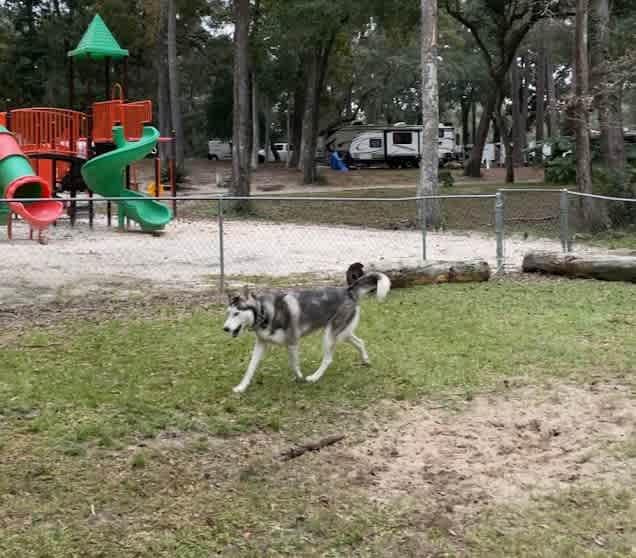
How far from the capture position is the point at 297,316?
664cm

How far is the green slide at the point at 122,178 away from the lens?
1875 centimetres

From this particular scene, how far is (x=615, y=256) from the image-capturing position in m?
12.6

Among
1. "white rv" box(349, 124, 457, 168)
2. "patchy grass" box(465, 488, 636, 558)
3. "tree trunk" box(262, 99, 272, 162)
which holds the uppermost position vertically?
"tree trunk" box(262, 99, 272, 162)

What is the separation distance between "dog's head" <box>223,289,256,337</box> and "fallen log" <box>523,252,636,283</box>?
770 centimetres

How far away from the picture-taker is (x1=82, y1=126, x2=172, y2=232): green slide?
18750mm

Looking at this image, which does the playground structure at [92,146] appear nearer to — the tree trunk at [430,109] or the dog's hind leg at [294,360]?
the tree trunk at [430,109]

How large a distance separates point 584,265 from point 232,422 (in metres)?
8.25

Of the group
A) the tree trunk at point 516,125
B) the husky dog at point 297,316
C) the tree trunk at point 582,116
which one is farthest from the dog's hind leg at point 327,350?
the tree trunk at point 516,125

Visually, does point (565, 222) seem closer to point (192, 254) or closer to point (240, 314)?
point (192, 254)

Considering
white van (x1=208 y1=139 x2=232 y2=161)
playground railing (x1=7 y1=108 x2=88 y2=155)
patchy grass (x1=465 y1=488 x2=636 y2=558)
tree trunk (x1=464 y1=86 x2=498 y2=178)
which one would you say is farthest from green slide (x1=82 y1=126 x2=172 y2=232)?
white van (x1=208 y1=139 x2=232 y2=161)

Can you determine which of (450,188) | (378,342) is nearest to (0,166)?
(378,342)

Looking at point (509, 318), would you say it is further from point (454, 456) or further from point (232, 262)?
point (232, 262)

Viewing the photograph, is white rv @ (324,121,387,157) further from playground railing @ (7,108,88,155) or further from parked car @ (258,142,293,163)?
playground railing @ (7,108,88,155)

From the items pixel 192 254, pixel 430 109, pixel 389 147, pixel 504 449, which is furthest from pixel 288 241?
pixel 389 147
